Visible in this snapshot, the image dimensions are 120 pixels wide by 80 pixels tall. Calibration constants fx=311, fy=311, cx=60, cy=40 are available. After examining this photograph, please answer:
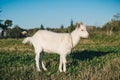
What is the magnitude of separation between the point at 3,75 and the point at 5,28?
5030 centimetres

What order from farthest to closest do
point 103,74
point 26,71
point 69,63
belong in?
1. point 69,63
2. point 26,71
3. point 103,74

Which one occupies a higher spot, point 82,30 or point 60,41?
point 82,30

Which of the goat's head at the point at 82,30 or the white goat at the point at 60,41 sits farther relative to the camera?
the white goat at the point at 60,41

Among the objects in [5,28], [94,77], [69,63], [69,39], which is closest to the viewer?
[94,77]

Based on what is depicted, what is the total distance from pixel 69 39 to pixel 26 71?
2178 millimetres

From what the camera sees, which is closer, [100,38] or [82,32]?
[82,32]

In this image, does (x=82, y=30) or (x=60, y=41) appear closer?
(x=82, y=30)

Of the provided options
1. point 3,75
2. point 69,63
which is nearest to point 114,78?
point 3,75

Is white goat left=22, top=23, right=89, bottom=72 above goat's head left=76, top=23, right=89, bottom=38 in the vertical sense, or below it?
below

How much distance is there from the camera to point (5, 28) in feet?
197

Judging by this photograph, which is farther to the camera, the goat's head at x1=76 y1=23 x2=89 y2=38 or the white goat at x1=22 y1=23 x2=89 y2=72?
the white goat at x1=22 y1=23 x2=89 y2=72

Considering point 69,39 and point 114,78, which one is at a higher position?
point 69,39

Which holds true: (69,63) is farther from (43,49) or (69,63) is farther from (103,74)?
(103,74)

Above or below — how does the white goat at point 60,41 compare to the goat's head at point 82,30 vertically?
below
